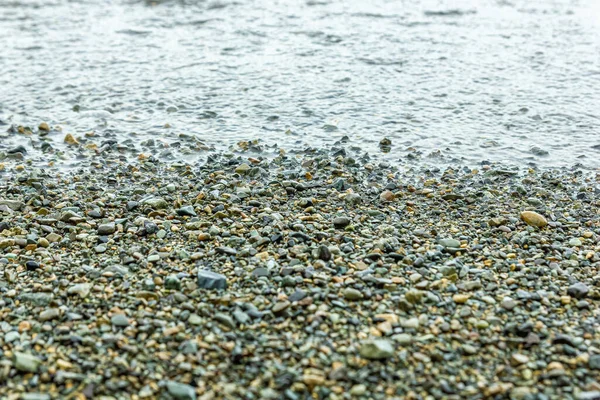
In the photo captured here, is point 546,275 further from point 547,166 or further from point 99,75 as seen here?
point 99,75

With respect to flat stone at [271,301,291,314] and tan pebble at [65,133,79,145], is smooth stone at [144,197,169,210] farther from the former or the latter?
tan pebble at [65,133,79,145]

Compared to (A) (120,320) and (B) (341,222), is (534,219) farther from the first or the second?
(A) (120,320)

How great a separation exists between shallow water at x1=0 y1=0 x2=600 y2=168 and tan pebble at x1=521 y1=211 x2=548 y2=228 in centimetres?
200

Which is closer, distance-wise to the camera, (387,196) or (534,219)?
(534,219)

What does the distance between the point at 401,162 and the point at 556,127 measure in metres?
3.00

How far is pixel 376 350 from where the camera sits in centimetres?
486

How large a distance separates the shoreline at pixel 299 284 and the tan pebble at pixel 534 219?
8 cm

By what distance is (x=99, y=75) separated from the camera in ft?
41.5

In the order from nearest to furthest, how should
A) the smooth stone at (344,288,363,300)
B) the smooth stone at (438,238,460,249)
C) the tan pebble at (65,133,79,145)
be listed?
the smooth stone at (344,288,363,300), the smooth stone at (438,238,460,249), the tan pebble at (65,133,79,145)

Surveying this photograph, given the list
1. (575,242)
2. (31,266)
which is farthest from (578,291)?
(31,266)

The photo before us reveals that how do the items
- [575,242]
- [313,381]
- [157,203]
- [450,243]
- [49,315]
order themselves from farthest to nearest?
[157,203], [575,242], [450,243], [49,315], [313,381]

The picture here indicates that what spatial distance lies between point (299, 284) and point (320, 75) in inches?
293

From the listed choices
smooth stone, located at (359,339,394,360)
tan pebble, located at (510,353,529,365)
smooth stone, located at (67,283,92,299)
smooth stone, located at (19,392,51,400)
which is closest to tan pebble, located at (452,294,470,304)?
tan pebble, located at (510,353,529,365)

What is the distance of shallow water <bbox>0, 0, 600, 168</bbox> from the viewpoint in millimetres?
9961
